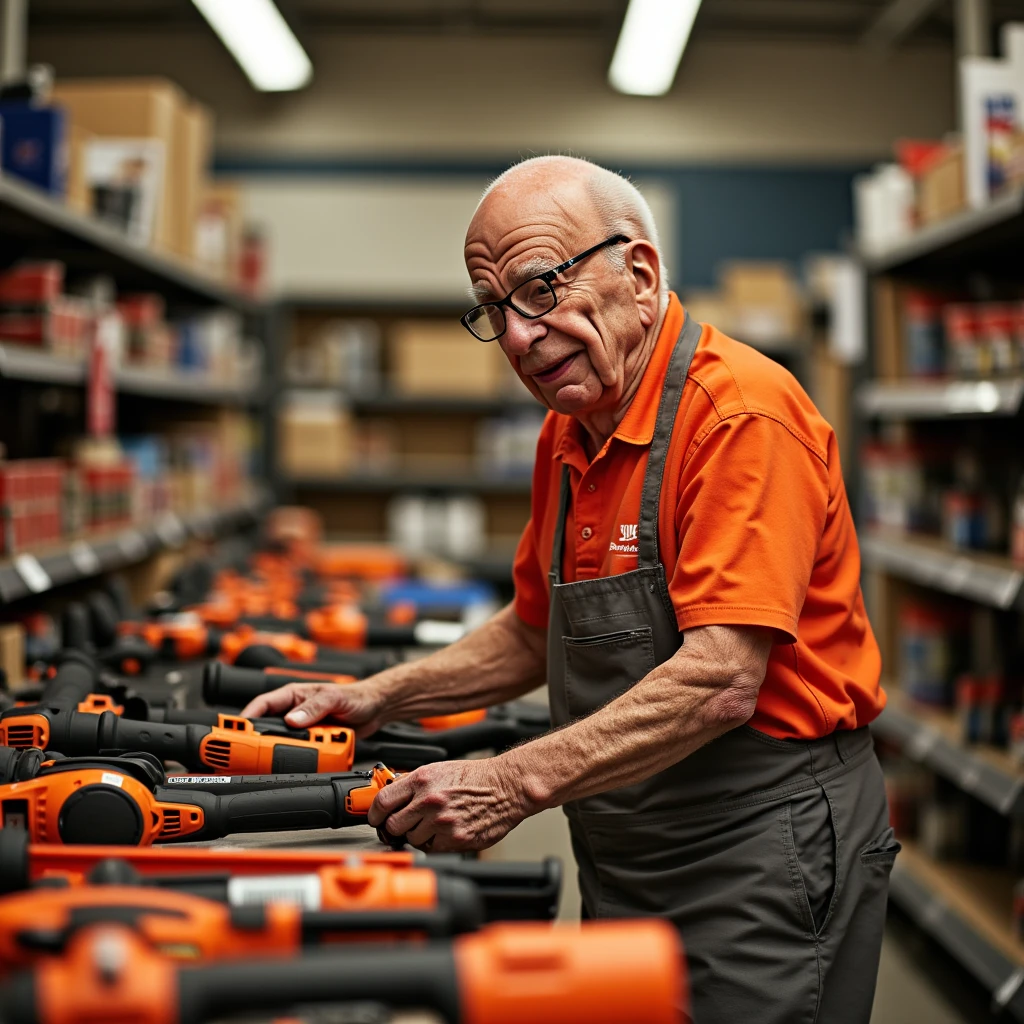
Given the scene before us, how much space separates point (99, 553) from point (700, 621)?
229 centimetres

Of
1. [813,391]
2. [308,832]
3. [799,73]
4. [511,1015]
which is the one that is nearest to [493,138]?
[799,73]

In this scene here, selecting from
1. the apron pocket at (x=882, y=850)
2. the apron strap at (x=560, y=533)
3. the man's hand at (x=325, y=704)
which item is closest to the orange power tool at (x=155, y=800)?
the man's hand at (x=325, y=704)

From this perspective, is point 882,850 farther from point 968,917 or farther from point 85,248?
point 85,248

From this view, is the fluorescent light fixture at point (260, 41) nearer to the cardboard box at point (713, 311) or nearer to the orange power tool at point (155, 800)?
the cardboard box at point (713, 311)

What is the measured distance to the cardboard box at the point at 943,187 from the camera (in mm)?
3787

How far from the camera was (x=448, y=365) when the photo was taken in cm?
744

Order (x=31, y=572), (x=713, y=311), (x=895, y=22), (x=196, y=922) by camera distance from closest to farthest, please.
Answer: (x=196, y=922) < (x=31, y=572) < (x=713, y=311) < (x=895, y=22)

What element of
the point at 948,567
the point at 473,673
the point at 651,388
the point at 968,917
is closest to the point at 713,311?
the point at 948,567

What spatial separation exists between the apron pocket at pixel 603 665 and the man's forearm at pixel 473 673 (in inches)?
10.5

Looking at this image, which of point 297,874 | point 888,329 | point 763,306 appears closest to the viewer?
point 297,874

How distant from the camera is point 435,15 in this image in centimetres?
887

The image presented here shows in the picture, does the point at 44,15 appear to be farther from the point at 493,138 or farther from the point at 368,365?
the point at 368,365

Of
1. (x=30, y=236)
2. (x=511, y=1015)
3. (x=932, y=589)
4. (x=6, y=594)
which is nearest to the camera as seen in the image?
(x=511, y=1015)

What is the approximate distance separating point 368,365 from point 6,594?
5.21 m
